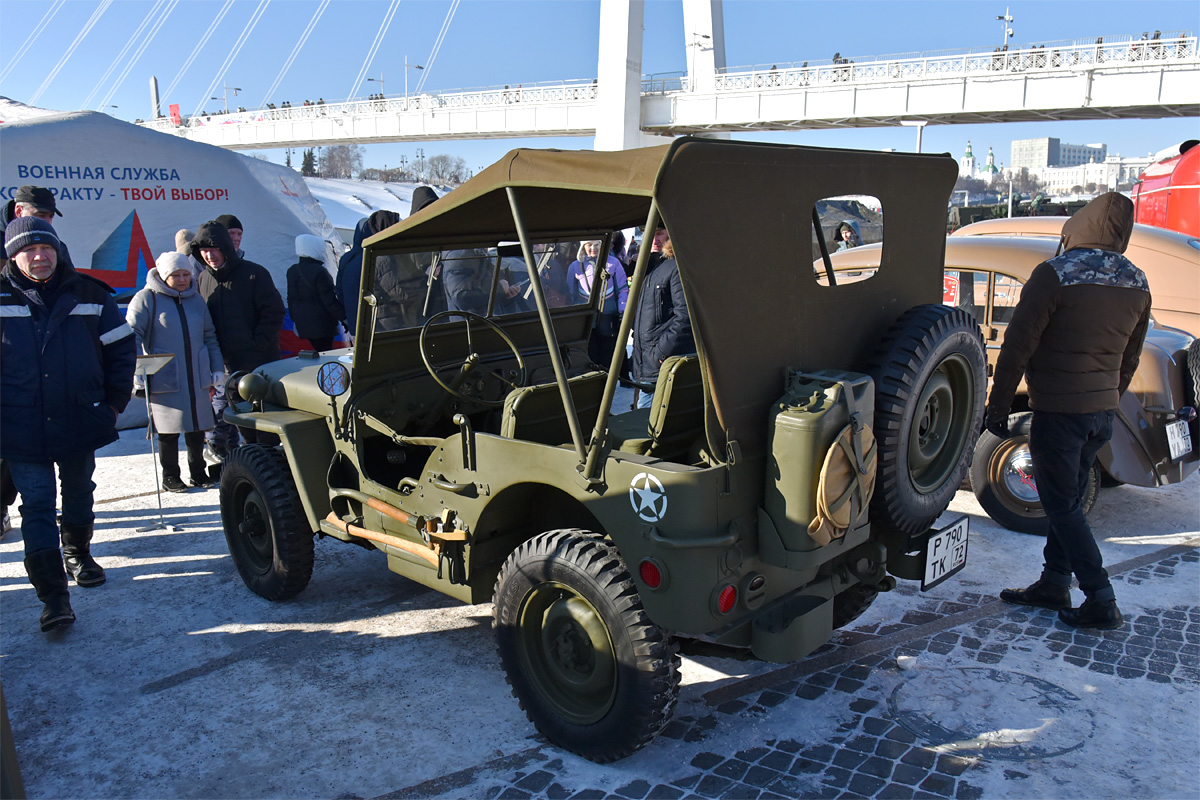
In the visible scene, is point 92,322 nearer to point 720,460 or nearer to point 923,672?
point 720,460

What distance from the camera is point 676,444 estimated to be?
3.50 metres

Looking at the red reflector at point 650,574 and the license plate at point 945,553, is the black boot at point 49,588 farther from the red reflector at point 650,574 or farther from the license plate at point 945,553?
the license plate at point 945,553

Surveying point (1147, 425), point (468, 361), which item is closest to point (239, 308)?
point (468, 361)

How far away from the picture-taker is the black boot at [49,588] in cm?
425

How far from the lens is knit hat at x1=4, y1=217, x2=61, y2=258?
4.16m

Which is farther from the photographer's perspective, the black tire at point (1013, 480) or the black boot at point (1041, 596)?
the black tire at point (1013, 480)

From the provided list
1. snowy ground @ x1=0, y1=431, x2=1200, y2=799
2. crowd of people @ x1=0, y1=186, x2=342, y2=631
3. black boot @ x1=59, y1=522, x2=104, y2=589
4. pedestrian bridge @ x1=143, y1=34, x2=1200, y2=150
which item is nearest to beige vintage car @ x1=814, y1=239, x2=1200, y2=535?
snowy ground @ x1=0, y1=431, x2=1200, y2=799

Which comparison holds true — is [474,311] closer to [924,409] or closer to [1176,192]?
[924,409]

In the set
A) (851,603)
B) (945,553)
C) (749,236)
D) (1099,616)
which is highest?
(749,236)

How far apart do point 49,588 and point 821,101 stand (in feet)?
138


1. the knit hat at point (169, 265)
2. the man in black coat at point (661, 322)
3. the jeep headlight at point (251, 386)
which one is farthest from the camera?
the knit hat at point (169, 265)

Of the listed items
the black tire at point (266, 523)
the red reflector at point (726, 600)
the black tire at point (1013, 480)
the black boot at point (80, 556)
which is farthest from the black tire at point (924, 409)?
the black boot at point (80, 556)

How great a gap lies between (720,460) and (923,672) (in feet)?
5.40

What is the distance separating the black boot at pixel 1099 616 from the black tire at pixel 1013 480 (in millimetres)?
1309
